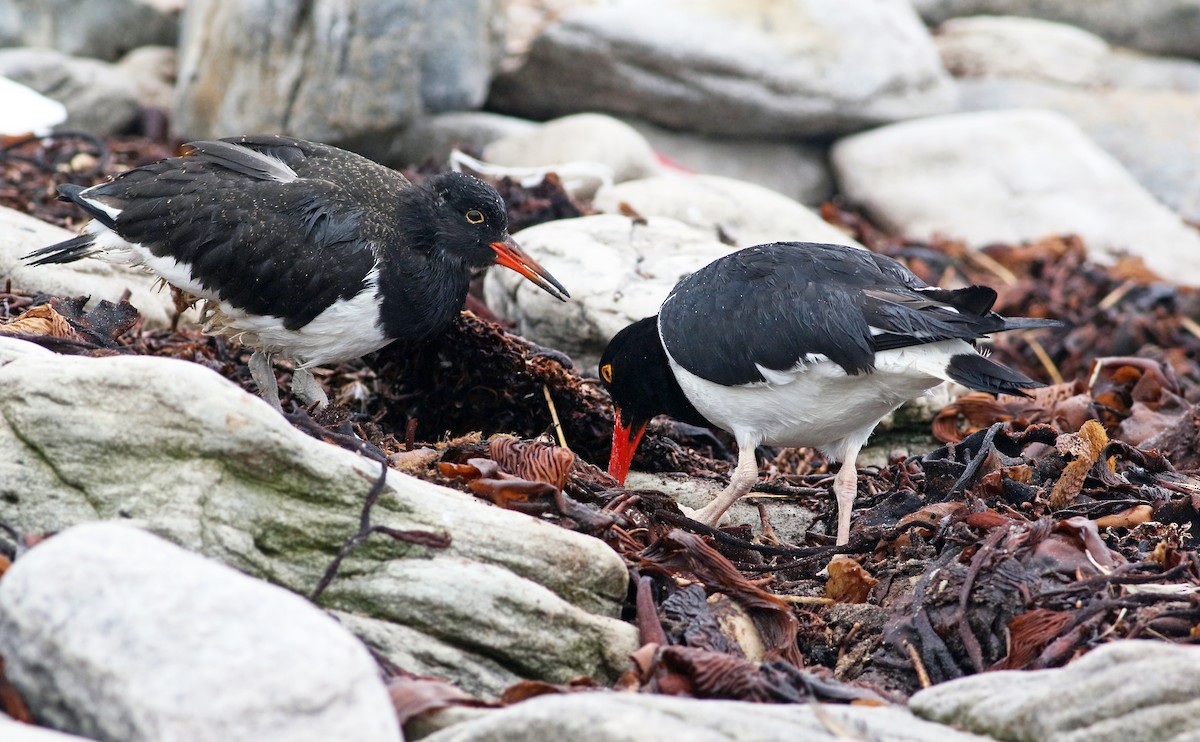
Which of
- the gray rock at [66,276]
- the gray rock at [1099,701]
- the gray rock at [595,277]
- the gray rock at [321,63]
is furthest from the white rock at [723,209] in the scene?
the gray rock at [1099,701]

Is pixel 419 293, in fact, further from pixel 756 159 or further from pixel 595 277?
pixel 756 159

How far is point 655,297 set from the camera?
22.4ft

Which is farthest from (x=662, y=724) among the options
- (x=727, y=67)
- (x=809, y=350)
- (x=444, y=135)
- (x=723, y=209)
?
(x=727, y=67)

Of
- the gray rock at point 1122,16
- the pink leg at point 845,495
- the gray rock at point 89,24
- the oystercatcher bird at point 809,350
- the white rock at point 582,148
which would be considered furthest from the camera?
the gray rock at point 1122,16

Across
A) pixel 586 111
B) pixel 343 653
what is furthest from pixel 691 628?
pixel 586 111

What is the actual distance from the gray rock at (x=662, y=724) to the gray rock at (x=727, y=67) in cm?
841

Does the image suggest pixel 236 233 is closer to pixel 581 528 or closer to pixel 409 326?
pixel 409 326

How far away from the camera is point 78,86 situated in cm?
1041

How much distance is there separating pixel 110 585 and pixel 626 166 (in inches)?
280

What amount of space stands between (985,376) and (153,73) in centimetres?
894

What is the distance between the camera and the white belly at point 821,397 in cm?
493

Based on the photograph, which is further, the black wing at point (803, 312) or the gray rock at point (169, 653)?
the black wing at point (803, 312)

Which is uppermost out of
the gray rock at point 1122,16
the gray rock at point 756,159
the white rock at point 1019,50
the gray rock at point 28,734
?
the gray rock at point 28,734

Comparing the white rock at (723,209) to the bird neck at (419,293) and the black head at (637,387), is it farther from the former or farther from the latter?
the bird neck at (419,293)
